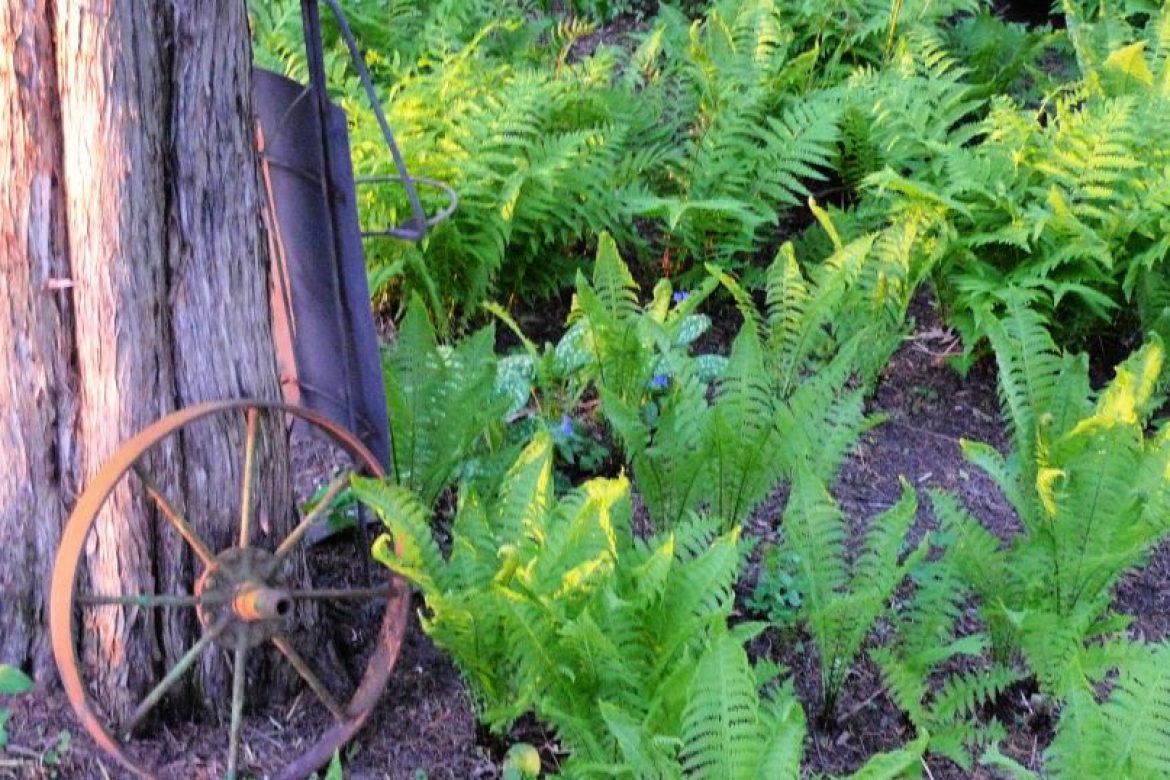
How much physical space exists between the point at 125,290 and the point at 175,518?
0.40 metres

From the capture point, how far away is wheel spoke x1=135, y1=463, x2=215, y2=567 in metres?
2.15

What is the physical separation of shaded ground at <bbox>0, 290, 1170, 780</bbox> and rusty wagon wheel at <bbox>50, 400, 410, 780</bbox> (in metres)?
0.07

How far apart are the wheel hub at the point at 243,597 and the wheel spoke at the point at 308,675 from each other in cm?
3

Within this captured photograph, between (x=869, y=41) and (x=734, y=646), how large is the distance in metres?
3.96

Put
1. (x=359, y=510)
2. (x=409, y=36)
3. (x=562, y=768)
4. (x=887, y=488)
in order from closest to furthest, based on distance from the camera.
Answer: (x=562, y=768) < (x=359, y=510) < (x=887, y=488) < (x=409, y=36)

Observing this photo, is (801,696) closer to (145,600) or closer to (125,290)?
(145,600)

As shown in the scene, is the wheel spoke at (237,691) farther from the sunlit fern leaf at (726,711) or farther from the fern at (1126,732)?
the fern at (1126,732)

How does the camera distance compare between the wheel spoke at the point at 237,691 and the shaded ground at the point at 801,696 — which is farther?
the shaded ground at the point at 801,696

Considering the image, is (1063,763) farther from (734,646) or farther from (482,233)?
(482,233)

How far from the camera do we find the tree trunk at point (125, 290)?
6.86ft

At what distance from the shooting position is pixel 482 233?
3.91 meters

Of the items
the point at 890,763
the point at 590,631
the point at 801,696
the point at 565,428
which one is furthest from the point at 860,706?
the point at 565,428

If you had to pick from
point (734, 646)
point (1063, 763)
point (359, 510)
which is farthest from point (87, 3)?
point (1063, 763)

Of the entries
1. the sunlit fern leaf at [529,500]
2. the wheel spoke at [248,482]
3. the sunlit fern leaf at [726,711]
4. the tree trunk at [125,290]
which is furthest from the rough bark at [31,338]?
the sunlit fern leaf at [726,711]
